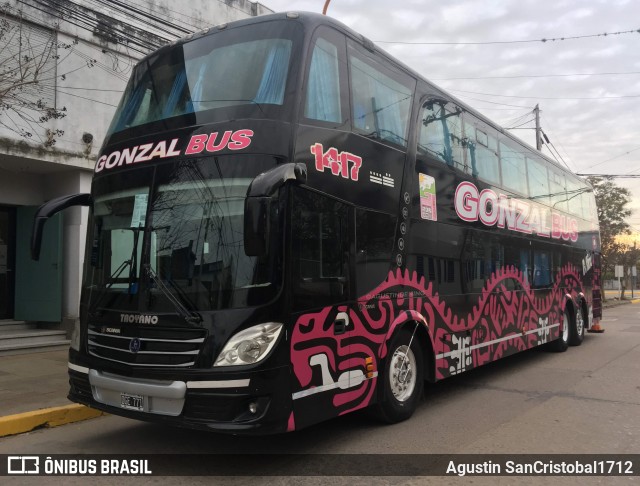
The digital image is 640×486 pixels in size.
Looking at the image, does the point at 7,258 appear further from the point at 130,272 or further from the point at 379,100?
the point at 379,100

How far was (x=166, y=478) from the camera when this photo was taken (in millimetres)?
4375

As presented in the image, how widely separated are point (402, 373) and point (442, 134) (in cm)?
323

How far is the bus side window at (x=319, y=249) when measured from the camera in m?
4.56

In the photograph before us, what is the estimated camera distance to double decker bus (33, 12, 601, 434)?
14.0 ft

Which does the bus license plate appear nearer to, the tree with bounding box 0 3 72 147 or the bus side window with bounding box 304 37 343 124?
the bus side window with bounding box 304 37 343 124

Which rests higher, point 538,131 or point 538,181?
point 538,131

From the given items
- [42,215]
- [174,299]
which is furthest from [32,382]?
[174,299]

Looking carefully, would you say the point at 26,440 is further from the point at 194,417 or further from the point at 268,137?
the point at 268,137

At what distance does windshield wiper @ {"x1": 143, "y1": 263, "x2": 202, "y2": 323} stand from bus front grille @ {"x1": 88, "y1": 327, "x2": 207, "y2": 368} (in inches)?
4.0

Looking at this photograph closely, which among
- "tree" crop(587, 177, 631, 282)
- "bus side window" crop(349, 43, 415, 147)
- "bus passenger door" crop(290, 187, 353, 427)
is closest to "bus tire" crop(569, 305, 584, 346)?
"bus side window" crop(349, 43, 415, 147)

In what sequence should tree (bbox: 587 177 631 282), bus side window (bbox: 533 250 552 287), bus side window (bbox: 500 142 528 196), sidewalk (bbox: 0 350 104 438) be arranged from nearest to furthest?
sidewalk (bbox: 0 350 104 438) < bus side window (bbox: 500 142 528 196) < bus side window (bbox: 533 250 552 287) < tree (bbox: 587 177 631 282)

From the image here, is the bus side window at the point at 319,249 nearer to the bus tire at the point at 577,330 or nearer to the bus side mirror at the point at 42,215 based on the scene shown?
the bus side mirror at the point at 42,215

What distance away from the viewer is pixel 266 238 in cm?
406

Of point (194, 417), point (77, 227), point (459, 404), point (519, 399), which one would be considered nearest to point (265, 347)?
point (194, 417)
